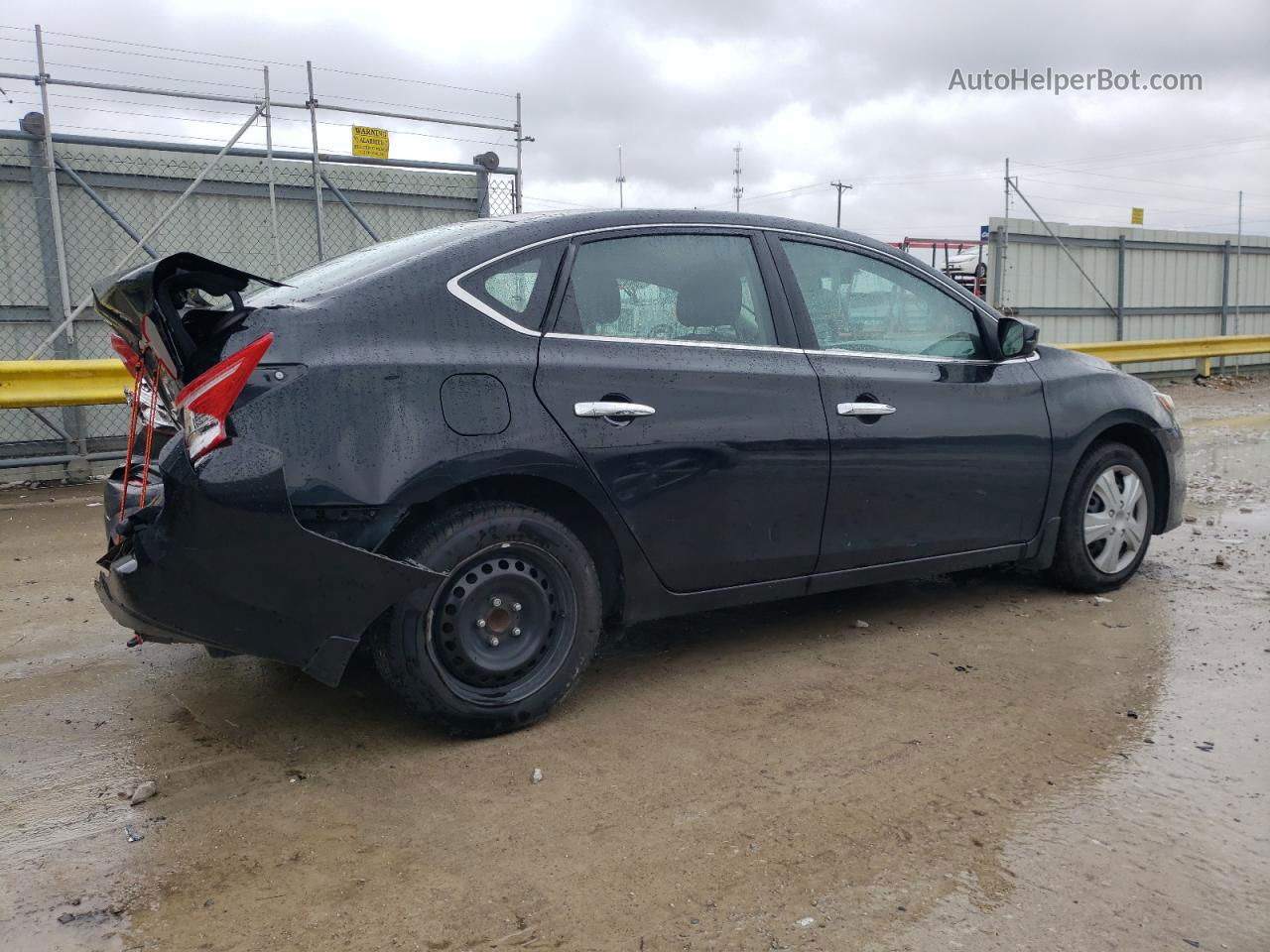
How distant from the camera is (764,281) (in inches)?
167

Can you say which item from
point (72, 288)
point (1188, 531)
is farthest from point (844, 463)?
point (72, 288)

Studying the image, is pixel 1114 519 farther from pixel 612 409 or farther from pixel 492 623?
pixel 492 623

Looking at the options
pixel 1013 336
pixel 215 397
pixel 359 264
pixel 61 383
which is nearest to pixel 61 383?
pixel 61 383

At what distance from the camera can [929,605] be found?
5145 mm

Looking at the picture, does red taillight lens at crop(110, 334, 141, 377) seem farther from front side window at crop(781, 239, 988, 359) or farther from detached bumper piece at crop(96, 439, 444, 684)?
front side window at crop(781, 239, 988, 359)

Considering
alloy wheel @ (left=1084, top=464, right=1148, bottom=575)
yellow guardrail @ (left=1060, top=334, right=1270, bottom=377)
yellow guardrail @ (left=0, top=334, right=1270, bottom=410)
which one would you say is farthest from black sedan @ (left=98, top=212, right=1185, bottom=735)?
yellow guardrail @ (left=1060, top=334, right=1270, bottom=377)

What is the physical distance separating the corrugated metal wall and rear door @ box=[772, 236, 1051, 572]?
11.3 metres

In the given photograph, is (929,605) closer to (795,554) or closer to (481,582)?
(795,554)

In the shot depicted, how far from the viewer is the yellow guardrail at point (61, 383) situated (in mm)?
7754

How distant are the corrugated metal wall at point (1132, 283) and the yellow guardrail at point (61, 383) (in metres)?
11.7

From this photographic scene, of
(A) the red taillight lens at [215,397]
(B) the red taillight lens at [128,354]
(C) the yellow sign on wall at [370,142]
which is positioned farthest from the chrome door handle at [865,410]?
(C) the yellow sign on wall at [370,142]

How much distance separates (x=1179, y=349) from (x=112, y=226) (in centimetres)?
1405

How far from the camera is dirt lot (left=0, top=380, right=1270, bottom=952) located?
255 cm

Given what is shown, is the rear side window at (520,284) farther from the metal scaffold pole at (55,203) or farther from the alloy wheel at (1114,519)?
the metal scaffold pole at (55,203)
